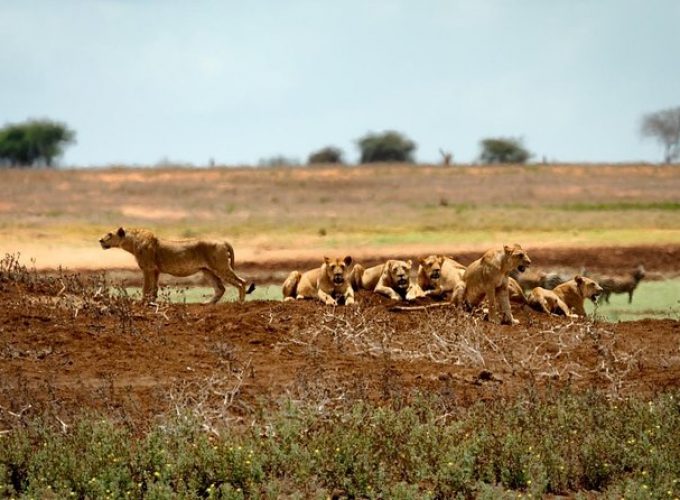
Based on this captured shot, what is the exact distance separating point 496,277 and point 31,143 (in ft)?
220

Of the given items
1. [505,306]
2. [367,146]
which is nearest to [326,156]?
[367,146]

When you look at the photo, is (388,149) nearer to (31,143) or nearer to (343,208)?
(31,143)

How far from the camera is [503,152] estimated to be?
8675 cm

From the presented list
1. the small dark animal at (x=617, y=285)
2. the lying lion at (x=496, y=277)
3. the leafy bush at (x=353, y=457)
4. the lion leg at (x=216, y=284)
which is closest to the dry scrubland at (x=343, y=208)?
the small dark animal at (x=617, y=285)

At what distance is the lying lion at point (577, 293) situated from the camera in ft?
65.1

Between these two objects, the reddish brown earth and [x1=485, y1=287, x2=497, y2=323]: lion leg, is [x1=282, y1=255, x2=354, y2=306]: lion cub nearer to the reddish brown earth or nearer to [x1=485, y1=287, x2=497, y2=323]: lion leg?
the reddish brown earth

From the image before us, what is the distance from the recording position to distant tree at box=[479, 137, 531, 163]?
86.8 meters

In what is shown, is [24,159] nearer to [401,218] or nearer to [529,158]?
[529,158]

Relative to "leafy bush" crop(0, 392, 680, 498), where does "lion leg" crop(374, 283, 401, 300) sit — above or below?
above

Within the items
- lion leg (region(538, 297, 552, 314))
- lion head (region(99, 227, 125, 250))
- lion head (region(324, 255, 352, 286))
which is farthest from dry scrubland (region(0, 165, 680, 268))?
lion leg (region(538, 297, 552, 314))

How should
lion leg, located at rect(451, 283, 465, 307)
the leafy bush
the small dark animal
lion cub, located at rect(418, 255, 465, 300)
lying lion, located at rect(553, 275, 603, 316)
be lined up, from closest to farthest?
the leafy bush < lion leg, located at rect(451, 283, 465, 307) < lion cub, located at rect(418, 255, 465, 300) < lying lion, located at rect(553, 275, 603, 316) < the small dark animal

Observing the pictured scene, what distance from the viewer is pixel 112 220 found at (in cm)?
4128

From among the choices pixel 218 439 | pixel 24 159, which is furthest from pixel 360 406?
pixel 24 159

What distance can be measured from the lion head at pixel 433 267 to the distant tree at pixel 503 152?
67616 mm
